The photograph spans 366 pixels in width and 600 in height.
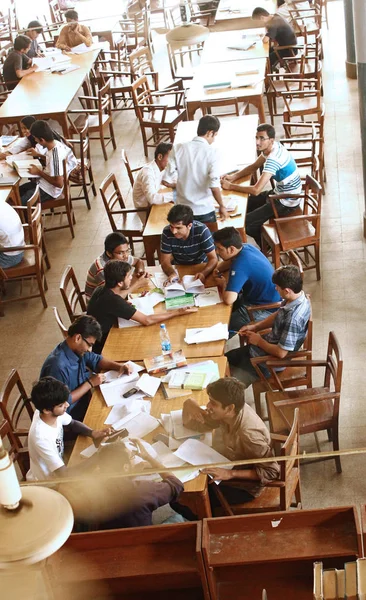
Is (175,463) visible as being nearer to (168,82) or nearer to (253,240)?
(253,240)

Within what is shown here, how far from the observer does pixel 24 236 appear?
24.5 ft

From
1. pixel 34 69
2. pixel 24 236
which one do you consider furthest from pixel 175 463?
pixel 34 69

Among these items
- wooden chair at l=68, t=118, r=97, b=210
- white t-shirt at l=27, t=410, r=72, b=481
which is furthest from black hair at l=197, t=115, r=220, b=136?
white t-shirt at l=27, t=410, r=72, b=481

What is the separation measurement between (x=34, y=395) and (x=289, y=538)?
1519 mm

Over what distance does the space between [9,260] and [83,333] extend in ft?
7.14

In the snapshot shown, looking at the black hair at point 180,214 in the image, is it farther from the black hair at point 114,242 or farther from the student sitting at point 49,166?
the student sitting at point 49,166

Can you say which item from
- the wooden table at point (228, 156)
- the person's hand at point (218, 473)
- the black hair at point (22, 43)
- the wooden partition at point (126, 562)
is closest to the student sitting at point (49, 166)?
the wooden table at point (228, 156)

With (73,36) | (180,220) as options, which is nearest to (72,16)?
(73,36)

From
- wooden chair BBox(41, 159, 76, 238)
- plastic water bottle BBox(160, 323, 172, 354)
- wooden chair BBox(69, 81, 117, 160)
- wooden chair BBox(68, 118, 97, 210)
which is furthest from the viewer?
wooden chair BBox(69, 81, 117, 160)

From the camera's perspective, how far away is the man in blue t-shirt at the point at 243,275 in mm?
5645

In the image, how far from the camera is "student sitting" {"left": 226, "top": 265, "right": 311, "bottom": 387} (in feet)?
16.9

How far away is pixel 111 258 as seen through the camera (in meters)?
5.95

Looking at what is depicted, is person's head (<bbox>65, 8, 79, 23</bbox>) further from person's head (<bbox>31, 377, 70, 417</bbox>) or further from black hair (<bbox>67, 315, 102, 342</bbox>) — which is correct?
person's head (<bbox>31, 377, 70, 417</bbox>)

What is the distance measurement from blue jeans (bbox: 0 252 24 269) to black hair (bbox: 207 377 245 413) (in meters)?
3.11
